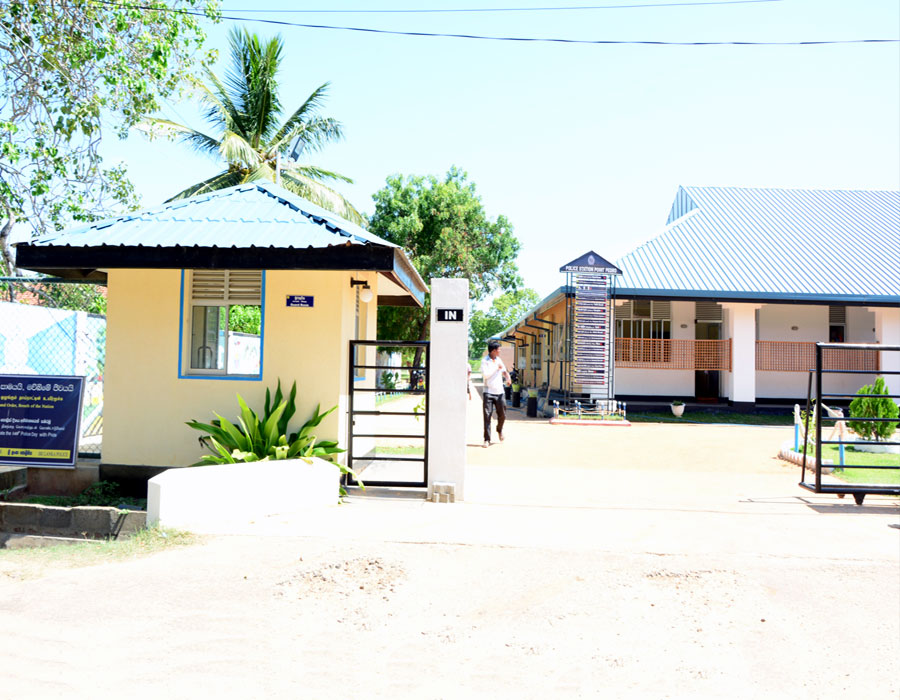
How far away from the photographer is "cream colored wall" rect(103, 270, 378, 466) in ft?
26.7

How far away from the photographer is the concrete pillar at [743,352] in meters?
20.5

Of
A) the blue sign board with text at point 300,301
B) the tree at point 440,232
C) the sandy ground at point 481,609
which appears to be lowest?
the sandy ground at point 481,609

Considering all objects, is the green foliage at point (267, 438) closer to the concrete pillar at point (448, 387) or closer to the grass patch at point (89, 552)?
the concrete pillar at point (448, 387)

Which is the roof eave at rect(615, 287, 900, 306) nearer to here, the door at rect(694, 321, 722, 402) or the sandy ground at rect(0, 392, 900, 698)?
the door at rect(694, 321, 722, 402)

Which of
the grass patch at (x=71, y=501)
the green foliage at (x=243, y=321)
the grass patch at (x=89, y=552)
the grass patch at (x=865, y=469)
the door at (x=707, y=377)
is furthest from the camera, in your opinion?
the green foliage at (x=243, y=321)

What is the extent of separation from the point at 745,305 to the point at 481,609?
18.2m

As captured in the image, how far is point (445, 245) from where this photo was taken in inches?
1163

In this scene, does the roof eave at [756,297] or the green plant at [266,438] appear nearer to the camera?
the green plant at [266,438]

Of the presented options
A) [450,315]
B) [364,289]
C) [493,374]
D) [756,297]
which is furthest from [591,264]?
[450,315]

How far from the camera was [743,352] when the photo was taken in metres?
20.6

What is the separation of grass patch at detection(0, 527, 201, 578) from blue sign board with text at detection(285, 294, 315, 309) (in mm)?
2944

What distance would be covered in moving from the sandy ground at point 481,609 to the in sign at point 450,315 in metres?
2.09

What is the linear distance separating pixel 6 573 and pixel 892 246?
2661 cm

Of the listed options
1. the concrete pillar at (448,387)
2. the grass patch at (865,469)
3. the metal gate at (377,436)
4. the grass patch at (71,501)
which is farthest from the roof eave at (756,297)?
the grass patch at (71,501)
